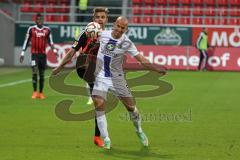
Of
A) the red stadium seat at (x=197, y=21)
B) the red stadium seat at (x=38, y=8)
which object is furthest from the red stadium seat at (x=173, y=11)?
the red stadium seat at (x=38, y=8)

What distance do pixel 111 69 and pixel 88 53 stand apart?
0.79 metres

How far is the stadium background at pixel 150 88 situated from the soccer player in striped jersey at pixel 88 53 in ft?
3.41

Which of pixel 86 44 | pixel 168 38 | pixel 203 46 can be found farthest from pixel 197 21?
pixel 86 44

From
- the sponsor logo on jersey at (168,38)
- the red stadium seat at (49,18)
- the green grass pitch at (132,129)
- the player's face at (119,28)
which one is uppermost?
the player's face at (119,28)

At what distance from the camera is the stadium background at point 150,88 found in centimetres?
992

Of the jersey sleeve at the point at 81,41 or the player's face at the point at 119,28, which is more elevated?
the player's face at the point at 119,28

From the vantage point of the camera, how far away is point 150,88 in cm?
1803

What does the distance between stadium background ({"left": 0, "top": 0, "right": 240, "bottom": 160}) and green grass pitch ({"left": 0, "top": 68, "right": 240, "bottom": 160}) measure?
15 mm

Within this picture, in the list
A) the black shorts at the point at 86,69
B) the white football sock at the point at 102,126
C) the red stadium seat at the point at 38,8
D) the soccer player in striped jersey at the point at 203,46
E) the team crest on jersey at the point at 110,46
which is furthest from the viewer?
the red stadium seat at the point at 38,8

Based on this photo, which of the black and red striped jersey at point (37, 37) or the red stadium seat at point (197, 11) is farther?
the red stadium seat at point (197, 11)

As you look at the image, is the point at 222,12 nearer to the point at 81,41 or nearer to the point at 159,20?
the point at 159,20

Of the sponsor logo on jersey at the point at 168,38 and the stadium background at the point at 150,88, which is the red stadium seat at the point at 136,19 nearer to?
the stadium background at the point at 150,88

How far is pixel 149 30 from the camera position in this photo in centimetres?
3466

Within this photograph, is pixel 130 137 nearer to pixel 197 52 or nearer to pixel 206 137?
pixel 206 137
